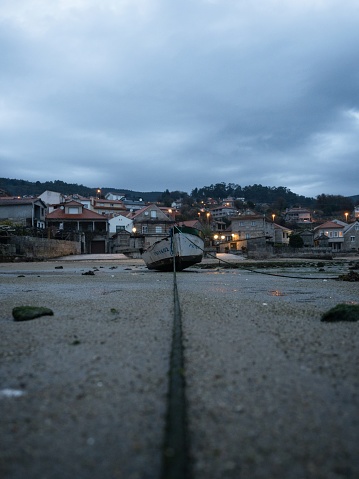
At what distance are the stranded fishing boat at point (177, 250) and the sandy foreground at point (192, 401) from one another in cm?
1292

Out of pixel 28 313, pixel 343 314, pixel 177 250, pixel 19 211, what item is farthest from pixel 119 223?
pixel 343 314

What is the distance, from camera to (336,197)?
13062cm

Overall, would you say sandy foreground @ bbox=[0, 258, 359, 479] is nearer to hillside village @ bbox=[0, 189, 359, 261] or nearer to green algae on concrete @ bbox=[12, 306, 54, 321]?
green algae on concrete @ bbox=[12, 306, 54, 321]

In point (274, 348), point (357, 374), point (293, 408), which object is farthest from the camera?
point (274, 348)

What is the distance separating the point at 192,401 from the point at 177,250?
14.9 meters

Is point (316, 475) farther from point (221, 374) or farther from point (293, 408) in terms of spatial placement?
point (221, 374)

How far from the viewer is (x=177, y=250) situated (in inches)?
655

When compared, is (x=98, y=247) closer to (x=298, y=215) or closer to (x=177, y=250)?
(x=177, y=250)

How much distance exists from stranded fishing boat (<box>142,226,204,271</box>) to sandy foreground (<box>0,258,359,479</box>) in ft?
42.4

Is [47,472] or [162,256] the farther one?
[162,256]

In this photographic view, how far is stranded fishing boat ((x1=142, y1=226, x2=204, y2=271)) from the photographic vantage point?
54.4 ft

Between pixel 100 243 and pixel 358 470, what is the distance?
50.0 m

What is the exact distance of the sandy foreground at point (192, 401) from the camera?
126 centimetres

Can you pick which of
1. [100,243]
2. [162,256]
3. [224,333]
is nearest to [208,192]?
[100,243]
